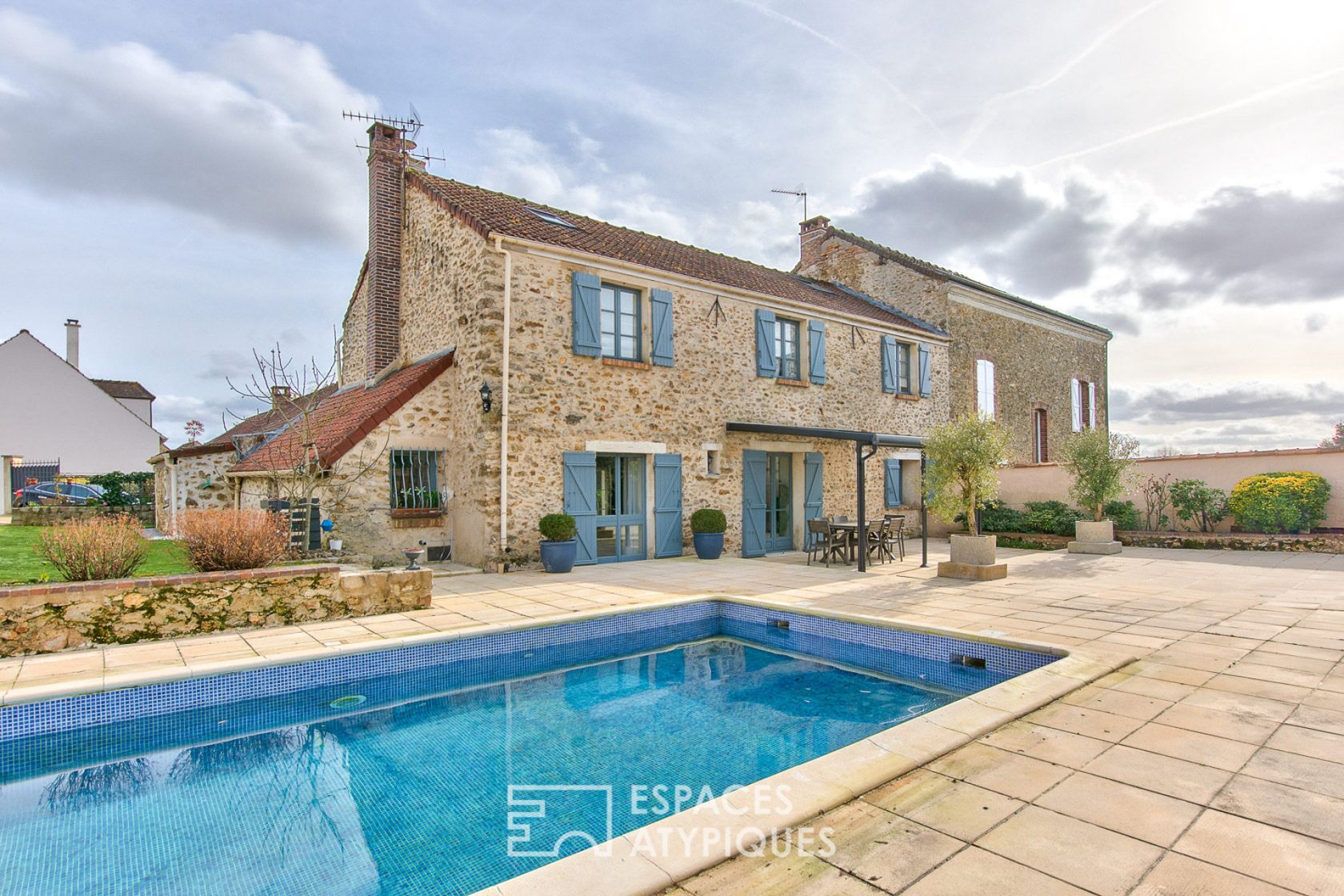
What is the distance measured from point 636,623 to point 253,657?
3.21 m

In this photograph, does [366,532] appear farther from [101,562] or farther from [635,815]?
[635,815]

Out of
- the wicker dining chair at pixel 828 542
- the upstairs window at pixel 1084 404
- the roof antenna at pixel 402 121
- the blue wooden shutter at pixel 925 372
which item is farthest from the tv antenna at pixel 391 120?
the upstairs window at pixel 1084 404

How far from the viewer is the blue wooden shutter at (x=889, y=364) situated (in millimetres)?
14203

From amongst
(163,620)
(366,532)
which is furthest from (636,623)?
(366,532)

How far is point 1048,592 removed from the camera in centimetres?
752

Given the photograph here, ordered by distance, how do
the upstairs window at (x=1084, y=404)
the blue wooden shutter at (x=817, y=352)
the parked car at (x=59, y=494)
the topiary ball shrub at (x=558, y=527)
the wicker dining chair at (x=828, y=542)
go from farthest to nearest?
the upstairs window at (x=1084, y=404), the parked car at (x=59, y=494), the blue wooden shutter at (x=817, y=352), the wicker dining chair at (x=828, y=542), the topiary ball shrub at (x=558, y=527)

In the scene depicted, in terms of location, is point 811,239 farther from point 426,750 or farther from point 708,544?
point 426,750

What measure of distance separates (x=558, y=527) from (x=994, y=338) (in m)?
13.4

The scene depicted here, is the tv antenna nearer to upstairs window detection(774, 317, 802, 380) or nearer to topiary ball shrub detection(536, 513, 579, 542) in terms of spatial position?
upstairs window detection(774, 317, 802, 380)

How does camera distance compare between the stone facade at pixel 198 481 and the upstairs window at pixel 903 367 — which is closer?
the stone facade at pixel 198 481

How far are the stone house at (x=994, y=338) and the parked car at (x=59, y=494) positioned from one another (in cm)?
2063

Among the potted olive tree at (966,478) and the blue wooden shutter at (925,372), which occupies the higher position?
the blue wooden shutter at (925,372)

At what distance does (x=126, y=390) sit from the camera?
27.0 metres

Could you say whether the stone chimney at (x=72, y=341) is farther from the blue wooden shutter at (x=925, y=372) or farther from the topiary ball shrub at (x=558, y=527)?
the blue wooden shutter at (x=925, y=372)
